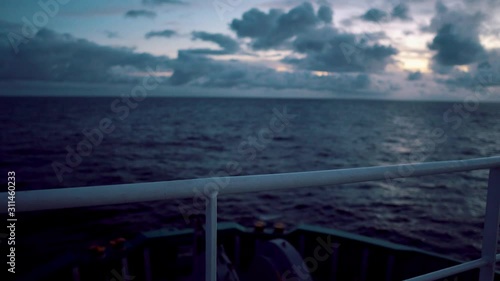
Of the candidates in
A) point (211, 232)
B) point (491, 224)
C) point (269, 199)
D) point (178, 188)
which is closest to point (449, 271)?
point (491, 224)

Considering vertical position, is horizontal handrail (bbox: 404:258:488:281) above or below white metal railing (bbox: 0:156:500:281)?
below

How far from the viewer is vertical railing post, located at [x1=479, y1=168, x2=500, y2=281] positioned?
4.91ft

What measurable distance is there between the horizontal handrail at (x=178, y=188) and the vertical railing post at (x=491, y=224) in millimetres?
279

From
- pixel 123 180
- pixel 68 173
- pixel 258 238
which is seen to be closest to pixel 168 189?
pixel 258 238

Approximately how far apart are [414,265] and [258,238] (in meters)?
2.29

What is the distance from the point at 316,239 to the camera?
5.67 m

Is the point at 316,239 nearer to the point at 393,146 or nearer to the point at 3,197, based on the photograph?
the point at 3,197

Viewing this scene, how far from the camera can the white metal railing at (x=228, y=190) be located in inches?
32.9

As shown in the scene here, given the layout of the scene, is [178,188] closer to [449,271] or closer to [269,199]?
[449,271]
